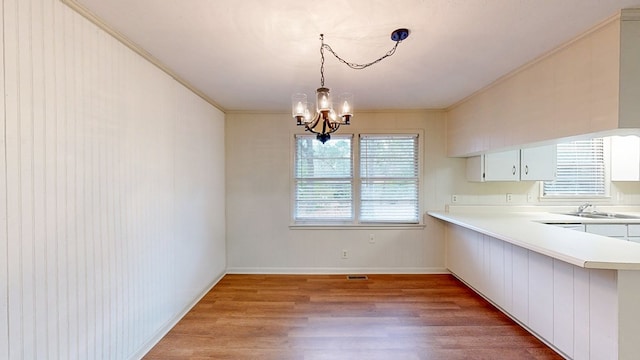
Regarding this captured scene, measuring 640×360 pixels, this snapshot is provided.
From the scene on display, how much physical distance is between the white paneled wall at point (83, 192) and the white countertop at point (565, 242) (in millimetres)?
3010

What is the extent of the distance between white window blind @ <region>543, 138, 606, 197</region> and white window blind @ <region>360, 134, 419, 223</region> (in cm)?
182

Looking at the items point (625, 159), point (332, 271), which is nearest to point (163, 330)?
point (332, 271)

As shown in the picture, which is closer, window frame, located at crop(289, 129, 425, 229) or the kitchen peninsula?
the kitchen peninsula

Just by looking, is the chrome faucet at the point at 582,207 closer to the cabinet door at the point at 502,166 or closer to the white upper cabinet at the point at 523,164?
the white upper cabinet at the point at 523,164

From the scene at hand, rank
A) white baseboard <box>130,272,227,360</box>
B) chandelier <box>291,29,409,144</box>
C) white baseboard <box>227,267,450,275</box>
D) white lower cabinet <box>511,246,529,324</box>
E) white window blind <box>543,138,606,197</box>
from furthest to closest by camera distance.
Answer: white baseboard <box>227,267,450,275</box>, white window blind <box>543,138,606,197</box>, white lower cabinet <box>511,246,529,324</box>, white baseboard <box>130,272,227,360</box>, chandelier <box>291,29,409,144</box>

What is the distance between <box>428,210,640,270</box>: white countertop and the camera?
160cm

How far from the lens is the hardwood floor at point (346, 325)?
2.16 m

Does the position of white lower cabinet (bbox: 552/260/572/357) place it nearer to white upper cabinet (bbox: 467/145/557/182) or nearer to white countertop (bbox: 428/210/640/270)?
white countertop (bbox: 428/210/640/270)

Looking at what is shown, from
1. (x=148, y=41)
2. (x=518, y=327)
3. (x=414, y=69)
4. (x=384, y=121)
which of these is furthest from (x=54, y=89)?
(x=518, y=327)

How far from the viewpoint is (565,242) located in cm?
202

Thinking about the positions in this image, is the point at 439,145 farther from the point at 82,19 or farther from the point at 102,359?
the point at 102,359

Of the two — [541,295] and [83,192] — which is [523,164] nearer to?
[541,295]

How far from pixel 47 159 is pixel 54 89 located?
378mm

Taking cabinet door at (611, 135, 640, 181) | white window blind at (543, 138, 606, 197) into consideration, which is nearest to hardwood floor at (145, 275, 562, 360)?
white window blind at (543, 138, 606, 197)
